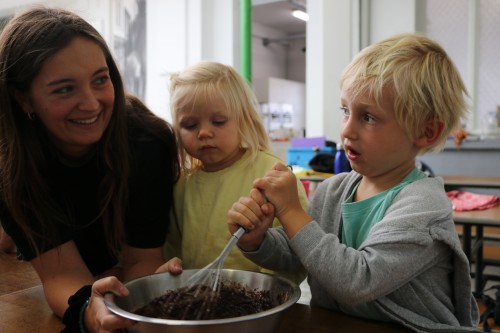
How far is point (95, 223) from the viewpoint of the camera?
110 centimetres

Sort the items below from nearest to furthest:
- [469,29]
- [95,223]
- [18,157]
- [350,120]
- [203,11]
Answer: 1. [350,120]
2. [18,157]
3. [95,223]
4. [469,29]
5. [203,11]

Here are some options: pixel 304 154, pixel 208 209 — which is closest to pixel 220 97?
pixel 208 209

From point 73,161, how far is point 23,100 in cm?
17

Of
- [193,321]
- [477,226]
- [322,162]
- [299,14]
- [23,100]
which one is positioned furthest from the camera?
[299,14]

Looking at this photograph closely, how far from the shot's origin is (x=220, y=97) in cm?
114

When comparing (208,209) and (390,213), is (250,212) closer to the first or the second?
(390,213)

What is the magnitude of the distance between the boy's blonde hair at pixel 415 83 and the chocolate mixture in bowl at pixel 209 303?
0.38 m

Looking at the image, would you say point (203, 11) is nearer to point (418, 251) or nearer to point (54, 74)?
point (54, 74)

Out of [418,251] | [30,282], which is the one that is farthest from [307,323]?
[30,282]

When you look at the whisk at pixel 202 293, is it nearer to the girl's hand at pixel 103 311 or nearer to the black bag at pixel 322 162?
the girl's hand at pixel 103 311

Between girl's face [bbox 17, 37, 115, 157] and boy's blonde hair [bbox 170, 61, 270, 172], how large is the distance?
191mm

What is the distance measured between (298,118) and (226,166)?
8479 millimetres

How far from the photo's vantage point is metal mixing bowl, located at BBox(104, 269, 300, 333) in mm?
518

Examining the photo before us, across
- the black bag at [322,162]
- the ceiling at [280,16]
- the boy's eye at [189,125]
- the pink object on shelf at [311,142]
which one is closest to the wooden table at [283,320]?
the boy's eye at [189,125]
